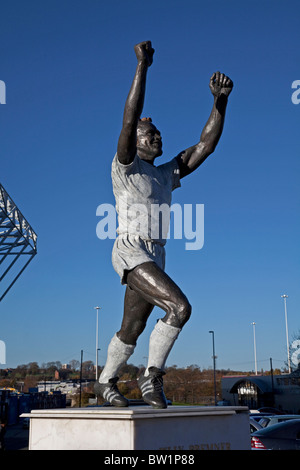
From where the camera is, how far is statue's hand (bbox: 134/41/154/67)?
4.05 meters

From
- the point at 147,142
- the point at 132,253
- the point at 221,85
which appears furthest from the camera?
the point at 221,85

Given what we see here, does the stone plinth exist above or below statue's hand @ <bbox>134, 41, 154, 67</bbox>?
below

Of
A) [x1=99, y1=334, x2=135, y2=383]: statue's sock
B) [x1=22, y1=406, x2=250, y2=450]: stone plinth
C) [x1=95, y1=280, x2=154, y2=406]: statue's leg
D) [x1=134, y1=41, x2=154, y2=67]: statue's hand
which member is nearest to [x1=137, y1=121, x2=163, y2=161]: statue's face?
[x1=134, y1=41, x2=154, y2=67]: statue's hand

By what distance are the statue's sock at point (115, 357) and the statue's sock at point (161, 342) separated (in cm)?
54

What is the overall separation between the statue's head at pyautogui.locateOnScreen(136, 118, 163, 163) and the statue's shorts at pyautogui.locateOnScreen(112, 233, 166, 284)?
2.85 feet

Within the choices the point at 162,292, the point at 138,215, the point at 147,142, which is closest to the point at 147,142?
the point at 147,142

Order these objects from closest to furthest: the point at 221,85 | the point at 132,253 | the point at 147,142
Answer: the point at 132,253 < the point at 147,142 < the point at 221,85

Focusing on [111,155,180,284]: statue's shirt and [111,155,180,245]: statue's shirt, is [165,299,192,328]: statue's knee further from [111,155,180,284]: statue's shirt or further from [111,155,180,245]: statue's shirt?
[111,155,180,245]: statue's shirt

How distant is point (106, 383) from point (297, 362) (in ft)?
127

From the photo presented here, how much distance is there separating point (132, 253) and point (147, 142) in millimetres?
1164

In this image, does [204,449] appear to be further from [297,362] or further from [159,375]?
[297,362]

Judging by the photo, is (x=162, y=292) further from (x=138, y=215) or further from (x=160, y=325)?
(x=138, y=215)

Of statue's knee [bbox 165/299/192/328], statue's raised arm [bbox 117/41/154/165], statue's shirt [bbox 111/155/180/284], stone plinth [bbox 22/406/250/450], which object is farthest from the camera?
statue's shirt [bbox 111/155/180/284]

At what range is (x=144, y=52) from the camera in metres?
4.07
